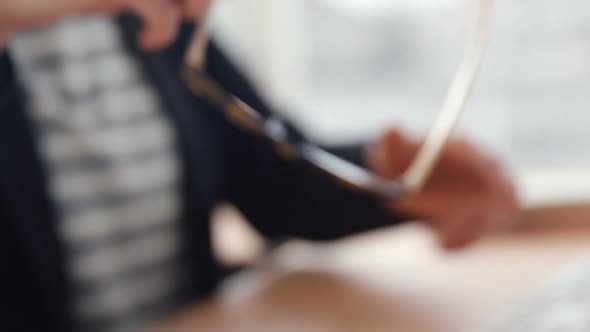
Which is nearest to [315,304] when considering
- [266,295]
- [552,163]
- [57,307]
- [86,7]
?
[266,295]

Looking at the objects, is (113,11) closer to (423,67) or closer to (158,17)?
(158,17)

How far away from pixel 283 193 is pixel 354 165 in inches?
3.3

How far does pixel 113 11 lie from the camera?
0.35 metres

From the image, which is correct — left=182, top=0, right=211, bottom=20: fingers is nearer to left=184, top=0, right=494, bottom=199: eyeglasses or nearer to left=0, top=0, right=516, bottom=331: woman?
left=184, top=0, right=494, bottom=199: eyeglasses

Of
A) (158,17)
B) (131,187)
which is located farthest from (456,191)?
(158,17)

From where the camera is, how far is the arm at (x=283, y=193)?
649mm

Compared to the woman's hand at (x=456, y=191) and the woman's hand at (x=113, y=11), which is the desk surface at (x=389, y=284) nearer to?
the woman's hand at (x=456, y=191)

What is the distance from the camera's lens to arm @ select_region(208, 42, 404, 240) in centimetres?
65

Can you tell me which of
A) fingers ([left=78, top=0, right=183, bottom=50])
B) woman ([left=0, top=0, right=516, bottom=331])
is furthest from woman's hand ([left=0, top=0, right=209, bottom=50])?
woman ([left=0, top=0, right=516, bottom=331])

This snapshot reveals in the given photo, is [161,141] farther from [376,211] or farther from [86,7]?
[86,7]

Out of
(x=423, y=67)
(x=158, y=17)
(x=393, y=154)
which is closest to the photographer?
(x=158, y=17)

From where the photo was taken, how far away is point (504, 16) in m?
0.92

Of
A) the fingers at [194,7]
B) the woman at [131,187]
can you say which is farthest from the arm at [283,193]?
the fingers at [194,7]

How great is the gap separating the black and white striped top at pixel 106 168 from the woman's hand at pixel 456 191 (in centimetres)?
18
